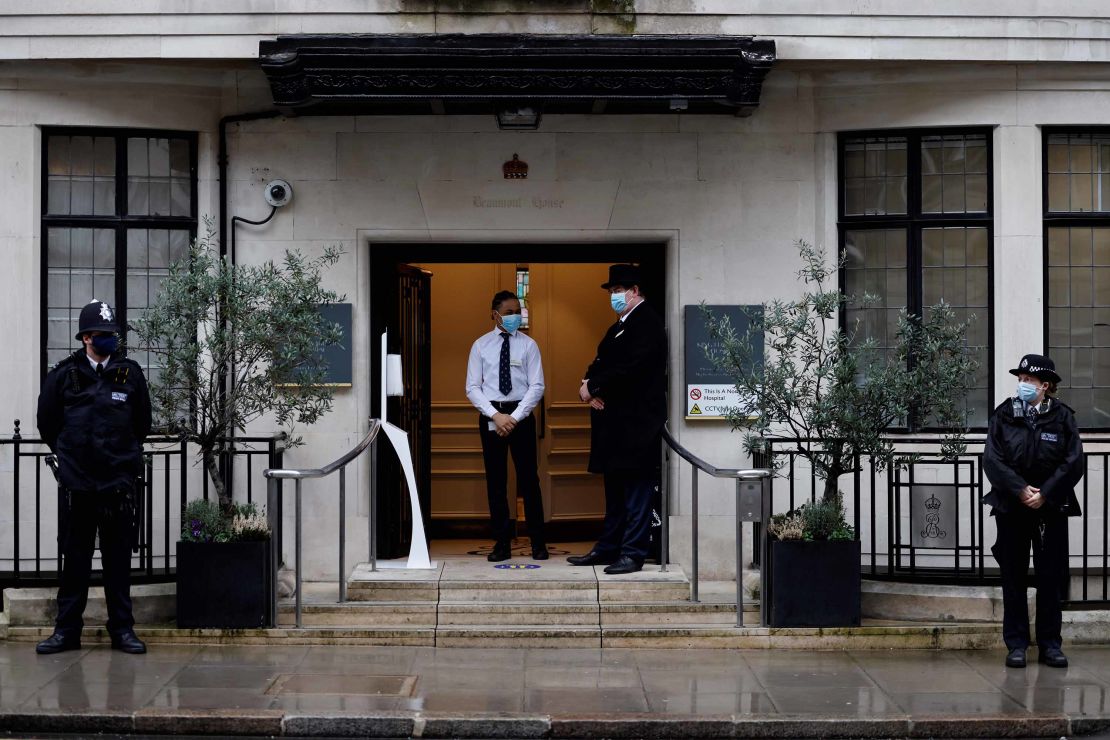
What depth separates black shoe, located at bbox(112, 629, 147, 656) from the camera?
30.1ft

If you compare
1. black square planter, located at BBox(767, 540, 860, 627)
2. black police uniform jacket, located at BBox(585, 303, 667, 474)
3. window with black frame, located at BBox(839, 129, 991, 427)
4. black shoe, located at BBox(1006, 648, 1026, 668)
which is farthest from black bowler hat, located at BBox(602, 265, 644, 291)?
black shoe, located at BBox(1006, 648, 1026, 668)

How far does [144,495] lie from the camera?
10383mm

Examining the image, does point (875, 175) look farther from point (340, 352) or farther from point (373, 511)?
point (373, 511)

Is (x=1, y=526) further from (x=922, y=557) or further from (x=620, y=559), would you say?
(x=922, y=557)

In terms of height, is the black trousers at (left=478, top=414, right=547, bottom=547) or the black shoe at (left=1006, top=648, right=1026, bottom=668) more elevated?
the black trousers at (left=478, top=414, right=547, bottom=547)

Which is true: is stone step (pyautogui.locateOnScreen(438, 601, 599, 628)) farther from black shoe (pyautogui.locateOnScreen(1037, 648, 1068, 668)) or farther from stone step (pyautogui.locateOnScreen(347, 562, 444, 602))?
black shoe (pyautogui.locateOnScreen(1037, 648, 1068, 668))

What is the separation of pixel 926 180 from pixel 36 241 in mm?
6929

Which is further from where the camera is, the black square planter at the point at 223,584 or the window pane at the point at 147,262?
the window pane at the point at 147,262

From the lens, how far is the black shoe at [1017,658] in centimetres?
902

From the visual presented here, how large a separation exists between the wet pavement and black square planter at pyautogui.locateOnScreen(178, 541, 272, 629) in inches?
9.1

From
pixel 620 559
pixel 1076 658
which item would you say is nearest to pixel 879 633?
pixel 1076 658

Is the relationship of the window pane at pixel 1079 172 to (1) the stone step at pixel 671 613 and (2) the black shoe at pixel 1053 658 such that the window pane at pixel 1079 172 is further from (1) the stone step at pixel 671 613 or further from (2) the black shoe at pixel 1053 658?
(1) the stone step at pixel 671 613

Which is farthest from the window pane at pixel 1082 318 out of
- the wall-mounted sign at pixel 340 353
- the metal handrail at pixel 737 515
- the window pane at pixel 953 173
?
the wall-mounted sign at pixel 340 353

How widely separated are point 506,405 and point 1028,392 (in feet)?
13.2
